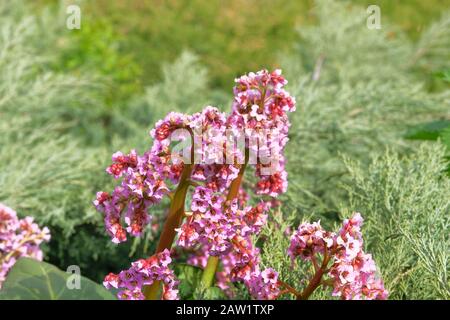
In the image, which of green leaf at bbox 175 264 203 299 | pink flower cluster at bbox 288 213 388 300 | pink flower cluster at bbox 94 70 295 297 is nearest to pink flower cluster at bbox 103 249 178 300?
pink flower cluster at bbox 94 70 295 297

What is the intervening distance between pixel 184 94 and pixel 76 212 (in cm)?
177

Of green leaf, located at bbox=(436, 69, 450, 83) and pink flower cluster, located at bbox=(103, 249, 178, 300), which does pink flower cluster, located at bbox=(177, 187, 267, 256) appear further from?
green leaf, located at bbox=(436, 69, 450, 83)

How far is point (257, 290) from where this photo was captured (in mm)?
2000

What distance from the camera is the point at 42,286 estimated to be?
1.78 meters

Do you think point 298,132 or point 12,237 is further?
point 298,132

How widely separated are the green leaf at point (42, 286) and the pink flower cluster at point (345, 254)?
51 centimetres

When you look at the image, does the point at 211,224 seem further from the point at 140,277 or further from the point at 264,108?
the point at 264,108

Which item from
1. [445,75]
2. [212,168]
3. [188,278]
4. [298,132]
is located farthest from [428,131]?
[212,168]

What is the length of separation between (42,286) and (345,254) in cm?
74

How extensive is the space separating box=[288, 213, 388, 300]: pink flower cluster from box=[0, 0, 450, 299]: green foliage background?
0.26m

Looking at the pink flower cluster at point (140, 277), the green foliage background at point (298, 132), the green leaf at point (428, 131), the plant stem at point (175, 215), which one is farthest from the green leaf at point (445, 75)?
the pink flower cluster at point (140, 277)

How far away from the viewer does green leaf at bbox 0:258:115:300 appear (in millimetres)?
1769

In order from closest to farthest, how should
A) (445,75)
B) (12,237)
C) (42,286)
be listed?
(42,286) → (12,237) → (445,75)

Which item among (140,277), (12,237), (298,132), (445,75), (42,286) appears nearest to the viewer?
(42,286)
